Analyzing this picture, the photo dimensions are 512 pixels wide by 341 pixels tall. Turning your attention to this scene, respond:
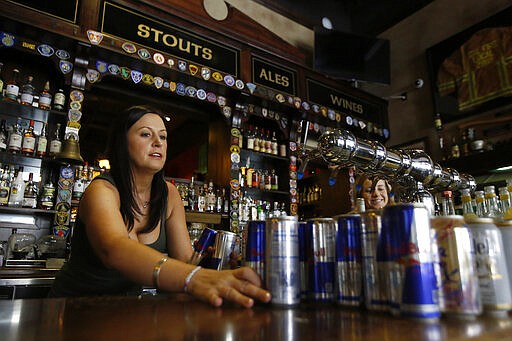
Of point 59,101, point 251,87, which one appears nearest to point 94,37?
point 59,101

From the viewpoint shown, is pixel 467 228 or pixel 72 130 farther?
pixel 72 130

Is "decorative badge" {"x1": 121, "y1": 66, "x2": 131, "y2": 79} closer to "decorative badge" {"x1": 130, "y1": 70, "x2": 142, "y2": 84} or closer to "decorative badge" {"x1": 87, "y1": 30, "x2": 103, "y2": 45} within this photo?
"decorative badge" {"x1": 130, "y1": 70, "x2": 142, "y2": 84}

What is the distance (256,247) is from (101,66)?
2.83 metres

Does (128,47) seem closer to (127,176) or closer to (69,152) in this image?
(69,152)

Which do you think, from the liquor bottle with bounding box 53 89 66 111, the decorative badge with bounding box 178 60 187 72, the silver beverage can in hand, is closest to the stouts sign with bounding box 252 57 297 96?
the decorative badge with bounding box 178 60 187 72

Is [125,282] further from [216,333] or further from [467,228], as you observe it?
[467,228]

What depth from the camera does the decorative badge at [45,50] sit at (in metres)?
2.78

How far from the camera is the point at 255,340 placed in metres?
0.46

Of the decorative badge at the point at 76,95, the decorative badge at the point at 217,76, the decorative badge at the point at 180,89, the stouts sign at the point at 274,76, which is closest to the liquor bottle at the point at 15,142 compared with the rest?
the decorative badge at the point at 76,95

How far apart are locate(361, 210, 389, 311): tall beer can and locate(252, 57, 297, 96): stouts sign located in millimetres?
3230

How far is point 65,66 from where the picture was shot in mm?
2859

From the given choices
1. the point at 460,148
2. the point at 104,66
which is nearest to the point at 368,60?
the point at 460,148

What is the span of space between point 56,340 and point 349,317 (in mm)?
470

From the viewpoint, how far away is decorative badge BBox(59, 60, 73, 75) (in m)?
2.84
